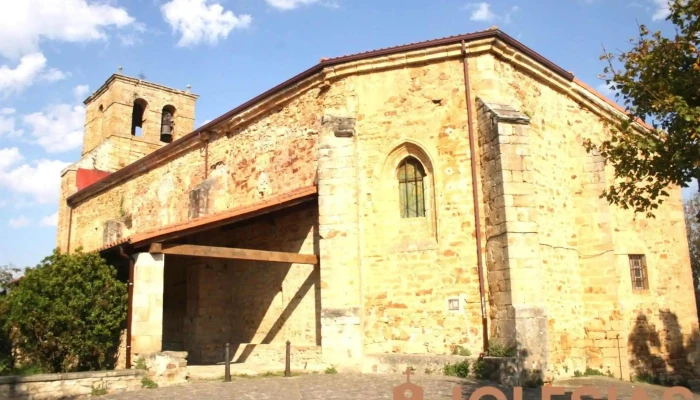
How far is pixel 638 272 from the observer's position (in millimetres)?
13672

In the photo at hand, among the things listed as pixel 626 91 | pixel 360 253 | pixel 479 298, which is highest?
pixel 626 91

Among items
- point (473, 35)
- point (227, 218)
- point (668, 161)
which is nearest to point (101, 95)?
point (227, 218)

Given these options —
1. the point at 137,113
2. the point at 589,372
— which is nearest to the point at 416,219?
the point at 589,372

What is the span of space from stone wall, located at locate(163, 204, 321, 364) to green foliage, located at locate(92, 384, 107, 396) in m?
3.90

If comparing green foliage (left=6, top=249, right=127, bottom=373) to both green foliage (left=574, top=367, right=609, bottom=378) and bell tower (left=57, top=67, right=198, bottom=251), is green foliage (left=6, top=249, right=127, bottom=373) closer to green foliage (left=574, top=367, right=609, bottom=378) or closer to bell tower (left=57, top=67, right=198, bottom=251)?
green foliage (left=574, top=367, right=609, bottom=378)

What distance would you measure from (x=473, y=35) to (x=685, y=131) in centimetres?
507

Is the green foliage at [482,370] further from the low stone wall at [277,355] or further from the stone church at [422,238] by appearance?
the low stone wall at [277,355]

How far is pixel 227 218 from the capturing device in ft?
36.8

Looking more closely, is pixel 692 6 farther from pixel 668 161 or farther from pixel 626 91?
pixel 668 161

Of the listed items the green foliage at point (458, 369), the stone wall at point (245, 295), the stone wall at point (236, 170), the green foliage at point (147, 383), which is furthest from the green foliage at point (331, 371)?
the stone wall at point (236, 170)

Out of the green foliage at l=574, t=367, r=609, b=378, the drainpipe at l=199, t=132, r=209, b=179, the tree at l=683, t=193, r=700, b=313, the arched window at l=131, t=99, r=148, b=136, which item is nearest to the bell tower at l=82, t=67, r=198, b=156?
the arched window at l=131, t=99, r=148, b=136

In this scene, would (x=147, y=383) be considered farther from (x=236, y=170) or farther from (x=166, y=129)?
(x=166, y=129)

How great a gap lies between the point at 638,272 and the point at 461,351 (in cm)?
588

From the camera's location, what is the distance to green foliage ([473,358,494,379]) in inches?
375
